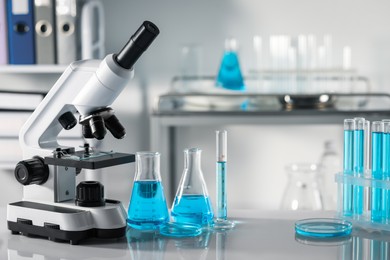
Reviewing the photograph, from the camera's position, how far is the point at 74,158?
1.25 m

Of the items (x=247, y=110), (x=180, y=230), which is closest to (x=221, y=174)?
(x=180, y=230)

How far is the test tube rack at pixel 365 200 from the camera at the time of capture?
1.24 m

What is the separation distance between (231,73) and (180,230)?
4.66 feet

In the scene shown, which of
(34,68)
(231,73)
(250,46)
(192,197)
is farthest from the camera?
(250,46)

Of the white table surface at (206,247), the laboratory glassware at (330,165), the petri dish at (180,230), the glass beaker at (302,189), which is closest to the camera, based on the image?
the white table surface at (206,247)

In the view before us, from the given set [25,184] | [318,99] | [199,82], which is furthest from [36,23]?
[25,184]

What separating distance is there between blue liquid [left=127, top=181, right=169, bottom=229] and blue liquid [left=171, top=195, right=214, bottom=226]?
3 cm

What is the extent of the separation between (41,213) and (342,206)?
558mm

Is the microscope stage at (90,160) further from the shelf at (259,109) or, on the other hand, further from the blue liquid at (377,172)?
the shelf at (259,109)

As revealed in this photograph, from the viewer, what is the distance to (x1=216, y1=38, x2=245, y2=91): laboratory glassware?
2598 millimetres

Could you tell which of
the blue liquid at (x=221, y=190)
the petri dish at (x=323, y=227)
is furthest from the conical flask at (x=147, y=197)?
the petri dish at (x=323, y=227)

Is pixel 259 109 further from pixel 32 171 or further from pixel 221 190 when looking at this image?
pixel 32 171

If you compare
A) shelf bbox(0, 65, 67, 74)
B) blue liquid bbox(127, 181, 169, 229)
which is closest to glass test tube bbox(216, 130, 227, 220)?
blue liquid bbox(127, 181, 169, 229)

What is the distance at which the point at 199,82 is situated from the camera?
2713 millimetres
